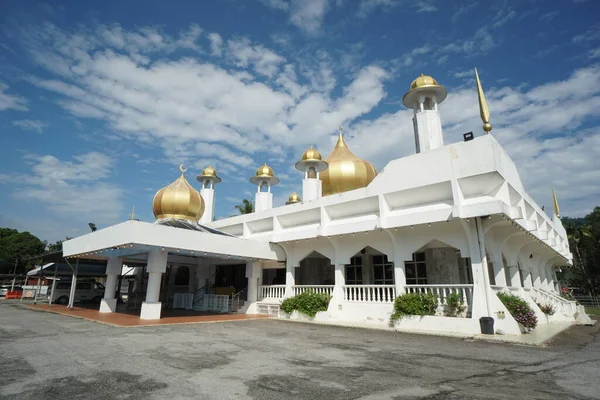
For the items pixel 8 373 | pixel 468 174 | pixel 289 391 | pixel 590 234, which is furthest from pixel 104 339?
pixel 590 234

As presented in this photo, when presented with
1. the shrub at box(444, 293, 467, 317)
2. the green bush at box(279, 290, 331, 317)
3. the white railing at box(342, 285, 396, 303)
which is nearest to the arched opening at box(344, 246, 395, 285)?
the white railing at box(342, 285, 396, 303)

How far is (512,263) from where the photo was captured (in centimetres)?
1455

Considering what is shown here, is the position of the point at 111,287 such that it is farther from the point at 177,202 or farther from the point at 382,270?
the point at 382,270

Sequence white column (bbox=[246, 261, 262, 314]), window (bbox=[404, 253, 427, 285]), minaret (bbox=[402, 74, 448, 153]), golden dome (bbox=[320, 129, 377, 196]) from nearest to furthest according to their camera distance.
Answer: minaret (bbox=[402, 74, 448, 153])
window (bbox=[404, 253, 427, 285])
white column (bbox=[246, 261, 262, 314])
golden dome (bbox=[320, 129, 377, 196])

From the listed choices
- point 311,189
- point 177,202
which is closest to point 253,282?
point 311,189

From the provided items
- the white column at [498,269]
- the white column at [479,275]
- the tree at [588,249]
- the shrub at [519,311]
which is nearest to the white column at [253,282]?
the white column at [479,275]

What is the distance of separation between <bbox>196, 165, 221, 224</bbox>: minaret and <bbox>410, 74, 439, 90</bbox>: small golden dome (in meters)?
14.8

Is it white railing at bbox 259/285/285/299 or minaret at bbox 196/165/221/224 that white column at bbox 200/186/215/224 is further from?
white railing at bbox 259/285/285/299

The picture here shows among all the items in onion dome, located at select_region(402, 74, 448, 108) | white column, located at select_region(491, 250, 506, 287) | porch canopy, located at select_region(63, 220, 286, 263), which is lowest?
white column, located at select_region(491, 250, 506, 287)

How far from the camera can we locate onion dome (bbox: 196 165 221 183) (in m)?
24.2

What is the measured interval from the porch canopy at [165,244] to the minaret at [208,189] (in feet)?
24.1

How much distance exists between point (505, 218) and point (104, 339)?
11925 millimetres

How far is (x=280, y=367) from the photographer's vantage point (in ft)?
18.6

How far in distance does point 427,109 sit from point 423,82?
1246 millimetres
